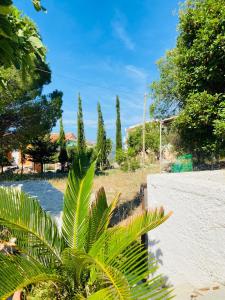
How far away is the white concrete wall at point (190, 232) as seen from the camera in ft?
10.9

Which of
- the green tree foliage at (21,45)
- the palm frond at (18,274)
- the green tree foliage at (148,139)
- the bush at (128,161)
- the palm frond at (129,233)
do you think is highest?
the green tree foliage at (148,139)

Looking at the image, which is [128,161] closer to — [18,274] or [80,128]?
[80,128]

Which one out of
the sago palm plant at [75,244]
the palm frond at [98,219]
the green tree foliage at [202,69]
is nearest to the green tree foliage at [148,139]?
the green tree foliage at [202,69]

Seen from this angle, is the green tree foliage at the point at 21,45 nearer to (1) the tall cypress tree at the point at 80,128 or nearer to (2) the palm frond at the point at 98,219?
(2) the palm frond at the point at 98,219

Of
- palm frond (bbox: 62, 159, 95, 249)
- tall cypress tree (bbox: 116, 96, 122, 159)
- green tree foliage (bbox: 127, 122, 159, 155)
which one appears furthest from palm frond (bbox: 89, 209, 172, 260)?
tall cypress tree (bbox: 116, 96, 122, 159)

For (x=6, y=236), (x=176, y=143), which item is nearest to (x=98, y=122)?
(x=176, y=143)

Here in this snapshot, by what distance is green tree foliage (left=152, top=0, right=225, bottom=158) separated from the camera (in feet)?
28.8

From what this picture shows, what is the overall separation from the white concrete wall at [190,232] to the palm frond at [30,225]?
1.49m

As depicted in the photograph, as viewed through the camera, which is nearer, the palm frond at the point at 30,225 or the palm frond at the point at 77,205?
the palm frond at the point at 30,225

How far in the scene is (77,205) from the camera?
3158mm

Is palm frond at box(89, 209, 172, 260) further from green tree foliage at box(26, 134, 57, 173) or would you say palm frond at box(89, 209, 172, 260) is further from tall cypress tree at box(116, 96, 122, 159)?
tall cypress tree at box(116, 96, 122, 159)

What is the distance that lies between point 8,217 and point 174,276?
91.6 inches

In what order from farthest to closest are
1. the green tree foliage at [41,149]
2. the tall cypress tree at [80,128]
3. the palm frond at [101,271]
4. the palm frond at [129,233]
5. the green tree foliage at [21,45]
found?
1. the tall cypress tree at [80,128]
2. the green tree foliage at [41,149]
3. the palm frond at [129,233]
4. the green tree foliage at [21,45]
5. the palm frond at [101,271]

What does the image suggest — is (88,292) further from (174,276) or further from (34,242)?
(174,276)
